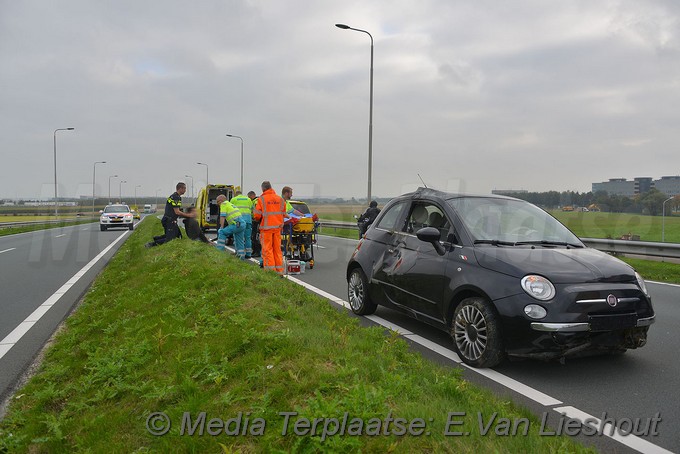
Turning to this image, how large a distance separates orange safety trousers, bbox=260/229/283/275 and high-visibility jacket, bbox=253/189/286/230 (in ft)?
0.41

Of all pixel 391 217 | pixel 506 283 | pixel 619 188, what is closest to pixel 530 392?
pixel 506 283

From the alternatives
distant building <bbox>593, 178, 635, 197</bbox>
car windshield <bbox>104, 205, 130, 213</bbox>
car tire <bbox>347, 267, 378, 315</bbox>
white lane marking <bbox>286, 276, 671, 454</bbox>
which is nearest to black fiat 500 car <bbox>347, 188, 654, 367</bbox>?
white lane marking <bbox>286, 276, 671, 454</bbox>

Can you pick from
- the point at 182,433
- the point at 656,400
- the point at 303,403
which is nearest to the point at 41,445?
the point at 182,433

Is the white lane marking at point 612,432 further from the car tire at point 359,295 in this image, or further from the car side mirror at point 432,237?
the car tire at point 359,295

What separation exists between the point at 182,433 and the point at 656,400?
3.58 meters

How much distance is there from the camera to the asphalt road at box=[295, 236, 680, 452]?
12.2 ft

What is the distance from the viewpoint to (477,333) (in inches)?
188

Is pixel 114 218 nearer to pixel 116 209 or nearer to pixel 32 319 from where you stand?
pixel 116 209

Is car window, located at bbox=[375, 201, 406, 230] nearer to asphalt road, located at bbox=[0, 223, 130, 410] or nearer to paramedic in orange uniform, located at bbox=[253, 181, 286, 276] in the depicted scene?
paramedic in orange uniform, located at bbox=[253, 181, 286, 276]

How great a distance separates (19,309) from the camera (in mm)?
8070

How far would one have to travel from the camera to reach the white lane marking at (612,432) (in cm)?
324

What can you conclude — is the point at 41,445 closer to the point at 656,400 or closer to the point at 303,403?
the point at 303,403

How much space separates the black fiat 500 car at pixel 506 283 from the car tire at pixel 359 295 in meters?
0.46

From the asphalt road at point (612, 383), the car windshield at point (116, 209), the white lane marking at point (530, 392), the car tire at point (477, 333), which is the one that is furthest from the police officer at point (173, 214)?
the car windshield at point (116, 209)
